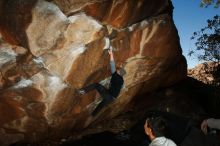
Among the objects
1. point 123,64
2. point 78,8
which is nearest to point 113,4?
point 78,8

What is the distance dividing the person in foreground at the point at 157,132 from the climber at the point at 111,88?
16.9ft

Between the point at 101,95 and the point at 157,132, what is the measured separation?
5.77m

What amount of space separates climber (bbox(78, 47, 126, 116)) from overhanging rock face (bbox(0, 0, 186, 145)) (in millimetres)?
172

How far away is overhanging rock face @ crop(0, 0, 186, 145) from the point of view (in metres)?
8.55

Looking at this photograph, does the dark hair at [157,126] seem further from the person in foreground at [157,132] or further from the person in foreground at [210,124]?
the person in foreground at [210,124]

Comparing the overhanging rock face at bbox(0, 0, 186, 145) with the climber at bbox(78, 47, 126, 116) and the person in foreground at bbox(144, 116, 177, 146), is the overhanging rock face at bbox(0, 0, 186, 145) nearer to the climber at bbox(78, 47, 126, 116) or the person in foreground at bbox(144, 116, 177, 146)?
the climber at bbox(78, 47, 126, 116)

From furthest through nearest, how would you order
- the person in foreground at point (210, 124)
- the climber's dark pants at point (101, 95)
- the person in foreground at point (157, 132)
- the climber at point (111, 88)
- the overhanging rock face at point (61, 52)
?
the climber's dark pants at point (101, 95), the climber at point (111, 88), the overhanging rock face at point (61, 52), the person in foreground at point (210, 124), the person in foreground at point (157, 132)

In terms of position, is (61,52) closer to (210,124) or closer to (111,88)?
(111,88)

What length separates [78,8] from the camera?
28.9 ft

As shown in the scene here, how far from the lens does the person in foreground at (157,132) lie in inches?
152

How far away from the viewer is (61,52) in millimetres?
8781

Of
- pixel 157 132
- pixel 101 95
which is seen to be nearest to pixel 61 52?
pixel 101 95

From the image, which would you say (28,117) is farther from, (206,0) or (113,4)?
(206,0)

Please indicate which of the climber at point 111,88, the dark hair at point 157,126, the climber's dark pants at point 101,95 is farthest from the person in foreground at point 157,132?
the climber's dark pants at point 101,95
